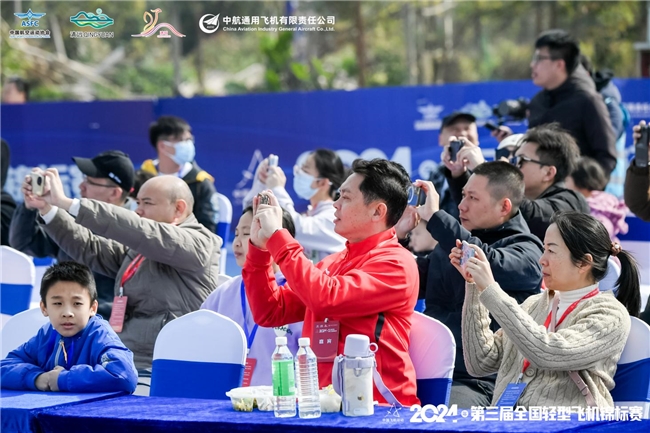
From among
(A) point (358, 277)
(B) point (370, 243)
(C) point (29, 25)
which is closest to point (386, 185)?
(B) point (370, 243)

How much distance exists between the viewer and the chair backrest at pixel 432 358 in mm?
3258

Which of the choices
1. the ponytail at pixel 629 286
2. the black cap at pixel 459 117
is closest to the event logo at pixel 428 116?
the black cap at pixel 459 117

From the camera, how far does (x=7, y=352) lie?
13.0 feet

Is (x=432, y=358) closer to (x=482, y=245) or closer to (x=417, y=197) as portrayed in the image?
(x=482, y=245)

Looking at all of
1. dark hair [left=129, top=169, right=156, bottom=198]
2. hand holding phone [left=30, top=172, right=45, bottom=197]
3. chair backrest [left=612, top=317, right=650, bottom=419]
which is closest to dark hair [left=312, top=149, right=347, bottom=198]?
dark hair [left=129, top=169, right=156, bottom=198]

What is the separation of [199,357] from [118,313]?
3.24 feet

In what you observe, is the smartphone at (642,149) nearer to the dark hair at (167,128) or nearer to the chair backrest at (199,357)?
the chair backrest at (199,357)

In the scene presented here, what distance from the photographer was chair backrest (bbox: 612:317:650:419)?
10.2 ft

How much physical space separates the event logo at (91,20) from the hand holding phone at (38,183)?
1.05m

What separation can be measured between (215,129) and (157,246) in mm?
4837

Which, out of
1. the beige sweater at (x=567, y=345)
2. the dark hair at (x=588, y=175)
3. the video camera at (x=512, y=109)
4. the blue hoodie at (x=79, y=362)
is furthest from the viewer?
the video camera at (x=512, y=109)

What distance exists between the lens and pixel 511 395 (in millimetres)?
3141

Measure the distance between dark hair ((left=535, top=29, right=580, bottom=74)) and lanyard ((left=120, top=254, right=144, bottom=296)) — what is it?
9.50 ft

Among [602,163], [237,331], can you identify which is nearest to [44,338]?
[237,331]
